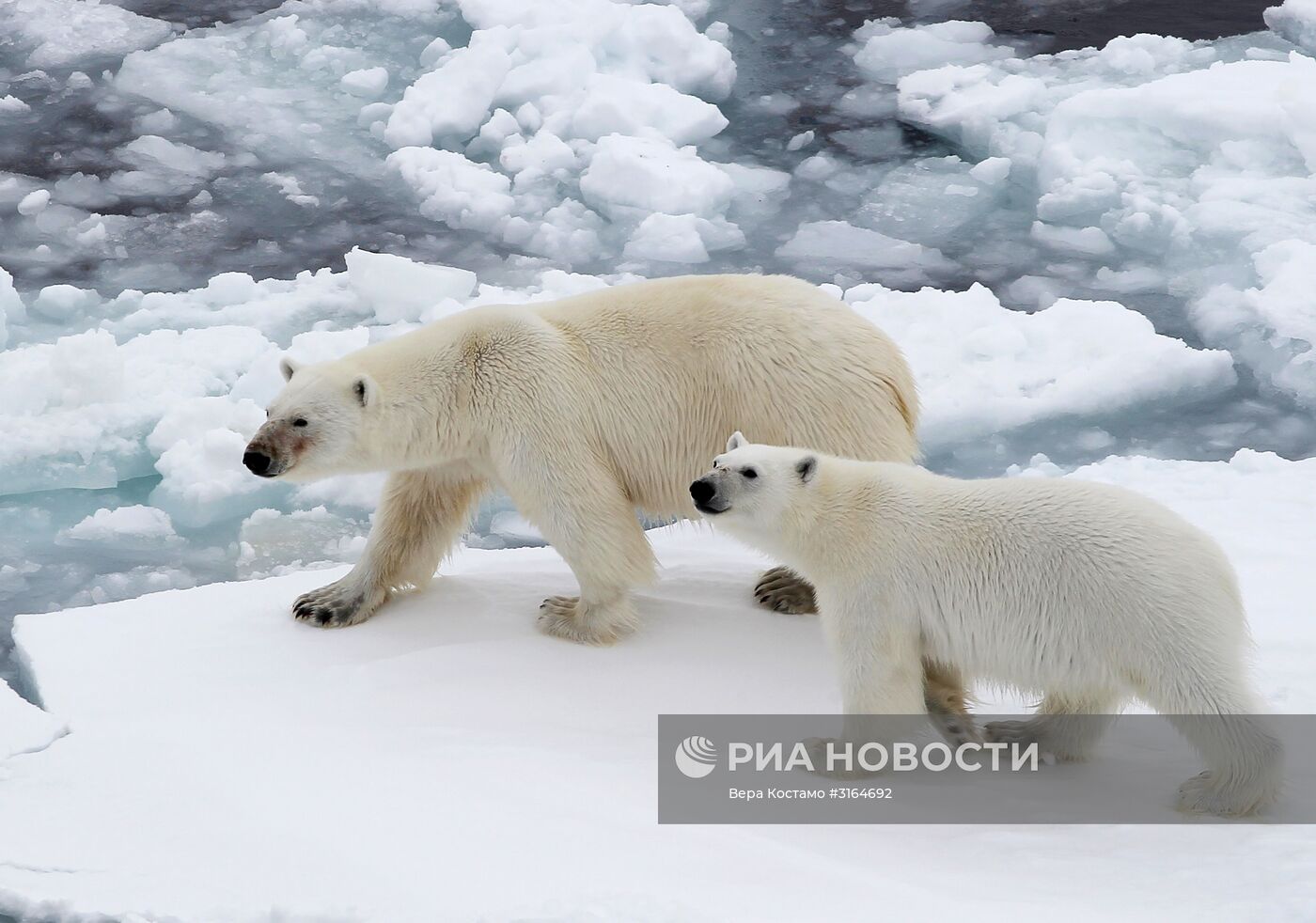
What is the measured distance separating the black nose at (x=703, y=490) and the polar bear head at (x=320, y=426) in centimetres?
106

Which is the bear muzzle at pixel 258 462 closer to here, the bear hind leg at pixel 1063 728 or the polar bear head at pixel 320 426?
the polar bear head at pixel 320 426

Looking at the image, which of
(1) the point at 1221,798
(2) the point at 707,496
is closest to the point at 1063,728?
(1) the point at 1221,798

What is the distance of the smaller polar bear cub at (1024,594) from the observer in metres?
3.02

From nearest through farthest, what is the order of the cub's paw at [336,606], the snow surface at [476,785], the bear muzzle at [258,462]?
the snow surface at [476,785]
the bear muzzle at [258,462]
the cub's paw at [336,606]

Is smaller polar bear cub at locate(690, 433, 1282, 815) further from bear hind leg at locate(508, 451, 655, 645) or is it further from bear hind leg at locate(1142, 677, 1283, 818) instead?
bear hind leg at locate(508, 451, 655, 645)

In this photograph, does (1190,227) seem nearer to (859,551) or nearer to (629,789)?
(859,551)

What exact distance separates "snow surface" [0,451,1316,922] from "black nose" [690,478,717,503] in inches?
24.6

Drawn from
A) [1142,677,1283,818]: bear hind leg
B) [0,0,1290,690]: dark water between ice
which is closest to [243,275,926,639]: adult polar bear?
[1142,677,1283,818]: bear hind leg

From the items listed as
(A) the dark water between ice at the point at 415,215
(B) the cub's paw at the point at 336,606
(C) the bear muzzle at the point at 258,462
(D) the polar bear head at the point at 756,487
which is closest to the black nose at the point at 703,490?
(D) the polar bear head at the point at 756,487

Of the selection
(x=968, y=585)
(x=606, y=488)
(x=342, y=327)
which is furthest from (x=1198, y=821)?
(x=342, y=327)

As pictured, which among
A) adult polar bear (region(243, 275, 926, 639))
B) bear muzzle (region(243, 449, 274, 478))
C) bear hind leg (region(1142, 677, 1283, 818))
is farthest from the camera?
adult polar bear (region(243, 275, 926, 639))

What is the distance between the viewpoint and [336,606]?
431 cm

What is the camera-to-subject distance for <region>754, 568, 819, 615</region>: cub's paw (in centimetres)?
434

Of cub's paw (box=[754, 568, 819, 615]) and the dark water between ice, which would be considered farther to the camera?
the dark water between ice
